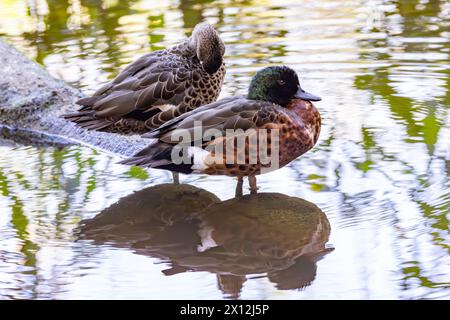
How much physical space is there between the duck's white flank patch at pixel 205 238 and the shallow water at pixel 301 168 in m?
0.07

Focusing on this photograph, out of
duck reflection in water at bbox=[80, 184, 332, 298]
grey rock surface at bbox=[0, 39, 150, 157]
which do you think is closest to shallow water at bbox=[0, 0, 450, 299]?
duck reflection in water at bbox=[80, 184, 332, 298]

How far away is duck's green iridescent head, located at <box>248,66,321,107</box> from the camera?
5441 mm

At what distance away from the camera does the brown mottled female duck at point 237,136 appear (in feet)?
17.1

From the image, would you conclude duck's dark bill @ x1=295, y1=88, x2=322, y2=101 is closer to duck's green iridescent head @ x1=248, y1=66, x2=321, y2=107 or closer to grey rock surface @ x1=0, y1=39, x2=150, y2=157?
duck's green iridescent head @ x1=248, y1=66, x2=321, y2=107

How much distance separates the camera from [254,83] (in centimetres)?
549

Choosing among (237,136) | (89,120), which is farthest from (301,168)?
(89,120)

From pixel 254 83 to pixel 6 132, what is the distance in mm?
2439

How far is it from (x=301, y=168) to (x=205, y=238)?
101 centimetres

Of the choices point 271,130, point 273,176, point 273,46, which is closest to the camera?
point 271,130

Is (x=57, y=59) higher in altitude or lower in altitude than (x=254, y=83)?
lower

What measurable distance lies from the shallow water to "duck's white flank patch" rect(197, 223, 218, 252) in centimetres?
7
